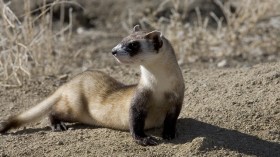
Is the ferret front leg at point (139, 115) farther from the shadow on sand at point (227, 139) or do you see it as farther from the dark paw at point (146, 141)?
the shadow on sand at point (227, 139)

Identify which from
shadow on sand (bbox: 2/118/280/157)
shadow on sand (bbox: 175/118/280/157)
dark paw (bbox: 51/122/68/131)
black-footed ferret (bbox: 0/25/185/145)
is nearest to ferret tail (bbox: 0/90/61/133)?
black-footed ferret (bbox: 0/25/185/145)

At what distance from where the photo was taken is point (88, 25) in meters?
8.32

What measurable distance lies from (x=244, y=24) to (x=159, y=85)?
3.51 meters

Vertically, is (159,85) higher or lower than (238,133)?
higher

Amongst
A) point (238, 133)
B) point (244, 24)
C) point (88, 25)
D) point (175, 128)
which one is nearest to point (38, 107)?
point (175, 128)

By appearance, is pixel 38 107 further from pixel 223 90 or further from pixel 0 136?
pixel 223 90

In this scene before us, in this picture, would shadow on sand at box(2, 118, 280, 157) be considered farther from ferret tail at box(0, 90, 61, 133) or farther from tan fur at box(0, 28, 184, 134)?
ferret tail at box(0, 90, 61, 133)

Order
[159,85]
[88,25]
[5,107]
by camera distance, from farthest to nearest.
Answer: [88,25] < [5,107] < [159,85]

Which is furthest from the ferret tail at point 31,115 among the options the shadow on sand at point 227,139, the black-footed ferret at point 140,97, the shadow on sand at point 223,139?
the shadow on sand at point 227,139

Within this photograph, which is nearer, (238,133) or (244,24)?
(238,133)

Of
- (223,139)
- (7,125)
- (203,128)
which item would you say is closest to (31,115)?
(7,125)

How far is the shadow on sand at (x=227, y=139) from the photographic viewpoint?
11.9 ft

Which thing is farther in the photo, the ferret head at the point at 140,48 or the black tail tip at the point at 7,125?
the black tail tip at the point at 7,125

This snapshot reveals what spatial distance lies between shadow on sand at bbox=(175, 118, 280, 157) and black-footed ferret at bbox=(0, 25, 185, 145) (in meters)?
0.12
